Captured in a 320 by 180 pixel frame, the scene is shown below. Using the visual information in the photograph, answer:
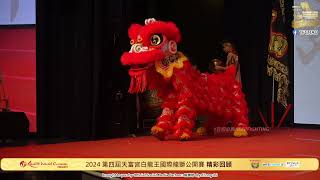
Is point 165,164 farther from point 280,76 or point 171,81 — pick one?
point 280,76

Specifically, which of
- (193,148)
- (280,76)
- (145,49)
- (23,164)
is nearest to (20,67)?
(145,49)

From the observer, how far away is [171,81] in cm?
265

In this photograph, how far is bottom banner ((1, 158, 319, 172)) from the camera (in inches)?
49.5

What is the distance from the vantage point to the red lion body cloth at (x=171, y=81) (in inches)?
98.7

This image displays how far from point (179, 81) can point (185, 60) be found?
0.45 feet

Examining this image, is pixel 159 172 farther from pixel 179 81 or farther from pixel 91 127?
pixel 91 127

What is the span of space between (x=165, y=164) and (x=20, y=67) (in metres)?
1.90

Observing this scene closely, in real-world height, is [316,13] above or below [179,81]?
above

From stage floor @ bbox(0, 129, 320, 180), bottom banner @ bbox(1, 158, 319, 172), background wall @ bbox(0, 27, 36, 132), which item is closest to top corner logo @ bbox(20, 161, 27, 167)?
bottom banner @ bbox(1, 158, 319, 172)

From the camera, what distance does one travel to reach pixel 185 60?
262 centimetres

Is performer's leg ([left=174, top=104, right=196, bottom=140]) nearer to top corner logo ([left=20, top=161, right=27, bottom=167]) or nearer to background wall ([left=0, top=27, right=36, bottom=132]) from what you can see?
background wall ([left=0, top=27, right=36, bottom=132])

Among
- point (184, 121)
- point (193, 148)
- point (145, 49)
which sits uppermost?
point (145, 49)

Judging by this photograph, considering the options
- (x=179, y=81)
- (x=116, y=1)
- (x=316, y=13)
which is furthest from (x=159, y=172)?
(x=316, y=13)

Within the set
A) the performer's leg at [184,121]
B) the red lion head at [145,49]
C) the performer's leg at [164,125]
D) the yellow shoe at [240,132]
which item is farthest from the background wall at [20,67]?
the yellow shoe at [240,132]
